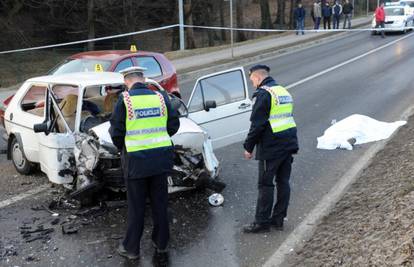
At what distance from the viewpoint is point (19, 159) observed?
26.0 feet

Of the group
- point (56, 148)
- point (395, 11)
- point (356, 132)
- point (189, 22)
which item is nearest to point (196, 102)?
point (56, 148)

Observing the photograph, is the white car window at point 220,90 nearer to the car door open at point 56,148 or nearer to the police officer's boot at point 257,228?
the car door open at point 56,148

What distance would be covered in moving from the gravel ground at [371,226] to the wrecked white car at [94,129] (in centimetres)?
164

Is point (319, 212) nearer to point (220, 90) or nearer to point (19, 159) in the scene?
point (220, 90)

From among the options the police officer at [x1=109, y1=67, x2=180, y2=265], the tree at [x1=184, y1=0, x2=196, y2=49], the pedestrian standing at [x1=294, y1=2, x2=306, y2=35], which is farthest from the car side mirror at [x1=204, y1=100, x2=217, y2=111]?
the pedestrian standing at [x1=294, y1=2, x2=306, y2=35]

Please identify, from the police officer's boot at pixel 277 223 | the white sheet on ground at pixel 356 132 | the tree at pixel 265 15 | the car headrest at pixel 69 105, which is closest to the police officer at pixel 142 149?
the police officer's boot at pixel 277 223

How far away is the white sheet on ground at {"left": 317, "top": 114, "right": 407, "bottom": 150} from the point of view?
30.5ft

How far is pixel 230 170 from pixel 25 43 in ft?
101

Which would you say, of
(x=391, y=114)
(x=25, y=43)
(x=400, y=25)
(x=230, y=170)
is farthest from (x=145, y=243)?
(x=25, y=43)

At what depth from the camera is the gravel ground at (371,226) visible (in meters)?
4.51

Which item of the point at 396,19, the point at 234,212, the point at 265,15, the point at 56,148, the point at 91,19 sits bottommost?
the point at 265,15

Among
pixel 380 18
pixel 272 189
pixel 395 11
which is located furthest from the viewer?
pixel 395 11

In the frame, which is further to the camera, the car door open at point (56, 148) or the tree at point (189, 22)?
the tree at point (189, 22)

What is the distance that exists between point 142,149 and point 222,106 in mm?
3135
